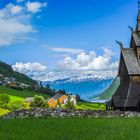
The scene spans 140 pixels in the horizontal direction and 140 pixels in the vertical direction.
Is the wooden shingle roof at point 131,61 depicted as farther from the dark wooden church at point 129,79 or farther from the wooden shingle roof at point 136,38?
the wooden shingle roof at point 136,38

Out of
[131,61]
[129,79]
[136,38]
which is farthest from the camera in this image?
[136,38]

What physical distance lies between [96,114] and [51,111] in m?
4.04

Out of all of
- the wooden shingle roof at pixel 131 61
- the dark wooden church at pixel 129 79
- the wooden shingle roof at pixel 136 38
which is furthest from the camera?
the wooden shingle roof at pixel 136 38

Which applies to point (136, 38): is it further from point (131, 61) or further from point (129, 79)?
point (129, 79)

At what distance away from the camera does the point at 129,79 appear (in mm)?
61062

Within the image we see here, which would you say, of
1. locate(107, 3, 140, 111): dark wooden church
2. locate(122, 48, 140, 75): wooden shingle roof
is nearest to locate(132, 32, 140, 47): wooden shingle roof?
locate(107, 3, 140, 111): dark wooden church

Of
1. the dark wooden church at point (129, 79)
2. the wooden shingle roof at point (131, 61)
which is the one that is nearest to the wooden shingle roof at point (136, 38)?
the dark wooden church at point (129, 79)

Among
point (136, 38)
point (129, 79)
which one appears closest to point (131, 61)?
point (129, 79)

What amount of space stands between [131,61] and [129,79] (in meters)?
2.97

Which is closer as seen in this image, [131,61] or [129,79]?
[129,79]

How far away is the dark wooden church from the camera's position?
57625 millimetres

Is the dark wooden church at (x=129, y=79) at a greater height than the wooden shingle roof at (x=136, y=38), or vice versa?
the wooden shingle roof at (x=136, y=38)

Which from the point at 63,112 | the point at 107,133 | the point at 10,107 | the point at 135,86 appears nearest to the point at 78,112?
the point at 63,112

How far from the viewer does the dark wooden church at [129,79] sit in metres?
57.6
